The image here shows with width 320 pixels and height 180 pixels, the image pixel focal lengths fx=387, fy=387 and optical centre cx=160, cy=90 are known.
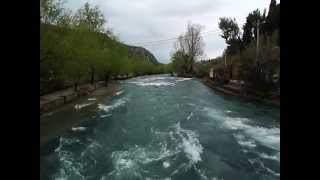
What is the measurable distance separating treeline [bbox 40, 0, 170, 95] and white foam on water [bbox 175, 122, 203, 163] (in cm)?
731

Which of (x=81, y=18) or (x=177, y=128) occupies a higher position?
(x=81, y=18)

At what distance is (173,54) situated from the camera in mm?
71188

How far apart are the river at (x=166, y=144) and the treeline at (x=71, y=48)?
99.3 inches

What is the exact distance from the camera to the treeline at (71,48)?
18.3 metres

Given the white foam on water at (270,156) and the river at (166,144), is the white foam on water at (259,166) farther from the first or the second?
the white foam on water at (270,156)

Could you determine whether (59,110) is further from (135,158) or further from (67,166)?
(67,166)

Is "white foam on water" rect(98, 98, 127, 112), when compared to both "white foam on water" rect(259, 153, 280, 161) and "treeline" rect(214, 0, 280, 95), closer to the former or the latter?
"treeline" rect(214, 0, 280, 95)

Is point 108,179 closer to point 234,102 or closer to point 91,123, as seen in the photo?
point 91,123

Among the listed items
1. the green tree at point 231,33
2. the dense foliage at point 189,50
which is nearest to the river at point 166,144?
the green tree at point 231,33

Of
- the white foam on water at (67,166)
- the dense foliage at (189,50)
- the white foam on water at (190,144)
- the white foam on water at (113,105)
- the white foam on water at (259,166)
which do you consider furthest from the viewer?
the dense foliage at (189,50)
